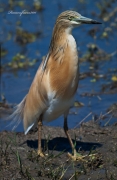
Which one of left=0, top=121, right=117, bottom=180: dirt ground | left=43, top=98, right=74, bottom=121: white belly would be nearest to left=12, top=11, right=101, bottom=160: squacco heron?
left=43, top=98, right=74, bottom=121: white belly

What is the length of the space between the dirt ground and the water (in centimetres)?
70

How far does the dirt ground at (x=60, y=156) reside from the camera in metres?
5.86

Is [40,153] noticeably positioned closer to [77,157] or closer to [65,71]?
[77,157]

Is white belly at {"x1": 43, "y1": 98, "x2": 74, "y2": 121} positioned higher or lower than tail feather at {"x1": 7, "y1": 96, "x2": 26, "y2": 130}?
higher

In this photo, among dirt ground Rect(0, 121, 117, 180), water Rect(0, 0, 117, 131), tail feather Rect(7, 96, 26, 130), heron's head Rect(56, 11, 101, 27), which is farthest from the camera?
water Rect(0, 0, 117, 131)

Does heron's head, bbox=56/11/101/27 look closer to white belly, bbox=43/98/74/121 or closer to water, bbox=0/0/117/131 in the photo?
white belly, bbox=43/98/74/121

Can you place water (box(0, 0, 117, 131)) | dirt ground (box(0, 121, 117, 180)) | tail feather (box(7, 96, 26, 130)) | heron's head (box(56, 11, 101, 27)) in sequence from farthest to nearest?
water (box(0, 0, 117, 131)) → tail feather (box(7, 96, 26, 130)) → heron's head (box(56, 11, 101, 27)) → dirt ground (box(0, 121, 117, 180))

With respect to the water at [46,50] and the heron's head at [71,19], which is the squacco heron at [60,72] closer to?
the heron's head at [71,19]

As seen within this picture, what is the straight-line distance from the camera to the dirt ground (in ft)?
19.2

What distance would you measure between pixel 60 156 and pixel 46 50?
4068 mm

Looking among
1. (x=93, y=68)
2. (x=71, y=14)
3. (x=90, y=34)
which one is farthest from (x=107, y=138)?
(x=90, y=34)

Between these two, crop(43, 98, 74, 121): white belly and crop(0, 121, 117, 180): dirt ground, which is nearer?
crop(0, 121, 117, 180): dirt ground

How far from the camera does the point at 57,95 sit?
638 centimetres

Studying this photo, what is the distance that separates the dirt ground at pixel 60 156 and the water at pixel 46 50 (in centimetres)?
Answer: 70
